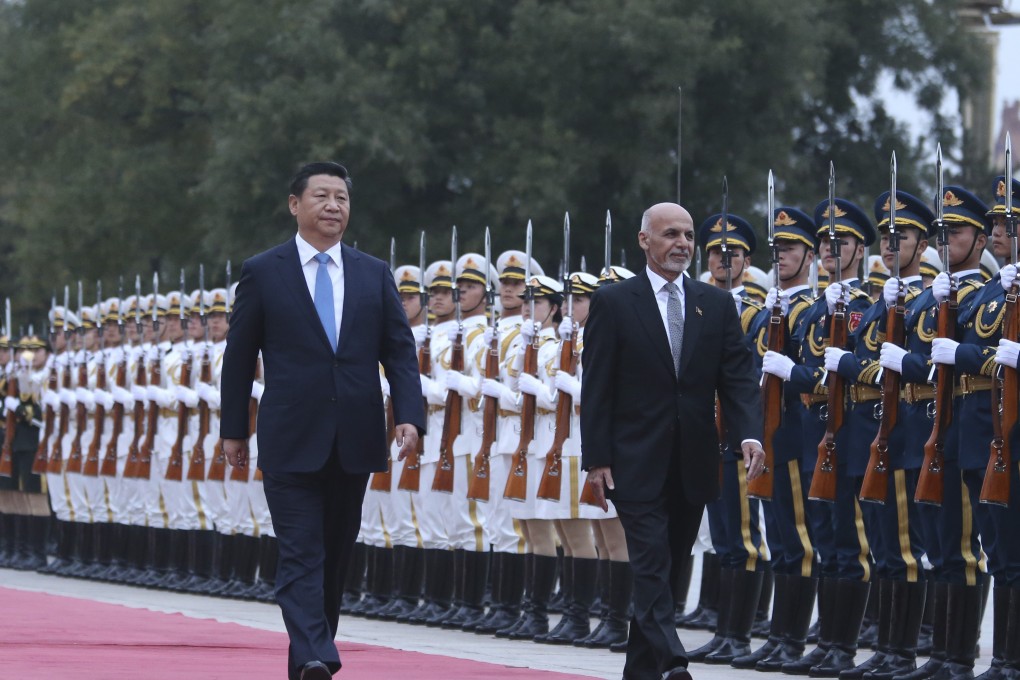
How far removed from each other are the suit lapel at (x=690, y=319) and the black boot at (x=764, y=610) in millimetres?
3476

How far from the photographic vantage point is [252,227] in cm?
2616

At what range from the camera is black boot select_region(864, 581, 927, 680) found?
9453mm

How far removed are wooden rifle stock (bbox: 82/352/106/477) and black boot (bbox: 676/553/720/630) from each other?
22.6ft

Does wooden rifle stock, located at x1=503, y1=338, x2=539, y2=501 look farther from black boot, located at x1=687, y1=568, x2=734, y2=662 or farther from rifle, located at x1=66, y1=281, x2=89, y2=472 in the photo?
rifle, located at x1=66, y1=281, x2=89, y2=472

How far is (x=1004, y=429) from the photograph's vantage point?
27.9 ft

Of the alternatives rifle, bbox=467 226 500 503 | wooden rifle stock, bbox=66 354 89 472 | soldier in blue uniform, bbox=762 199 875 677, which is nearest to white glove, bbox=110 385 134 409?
wooden rifle stock, bbox=66 354 89 472

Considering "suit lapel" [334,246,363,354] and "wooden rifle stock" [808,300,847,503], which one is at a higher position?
"suit lapel" [334,246,363,354]

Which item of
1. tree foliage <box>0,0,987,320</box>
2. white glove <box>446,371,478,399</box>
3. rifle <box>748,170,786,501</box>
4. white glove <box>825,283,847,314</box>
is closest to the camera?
white glove <box>825,283,847,314</box>

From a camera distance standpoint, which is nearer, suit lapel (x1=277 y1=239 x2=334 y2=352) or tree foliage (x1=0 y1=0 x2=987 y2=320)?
suit lapel (x1=277 y1=239 x2=334 y2=352)

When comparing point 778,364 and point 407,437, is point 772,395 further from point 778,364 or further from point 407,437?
point 407,437

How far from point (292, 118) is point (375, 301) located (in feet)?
55.4

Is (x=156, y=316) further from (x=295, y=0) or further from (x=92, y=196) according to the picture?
(x=92, y=196)

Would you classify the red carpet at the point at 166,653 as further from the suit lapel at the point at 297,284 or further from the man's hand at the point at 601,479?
the suit lapel at the point at 297,284

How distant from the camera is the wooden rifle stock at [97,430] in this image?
59.4ft
